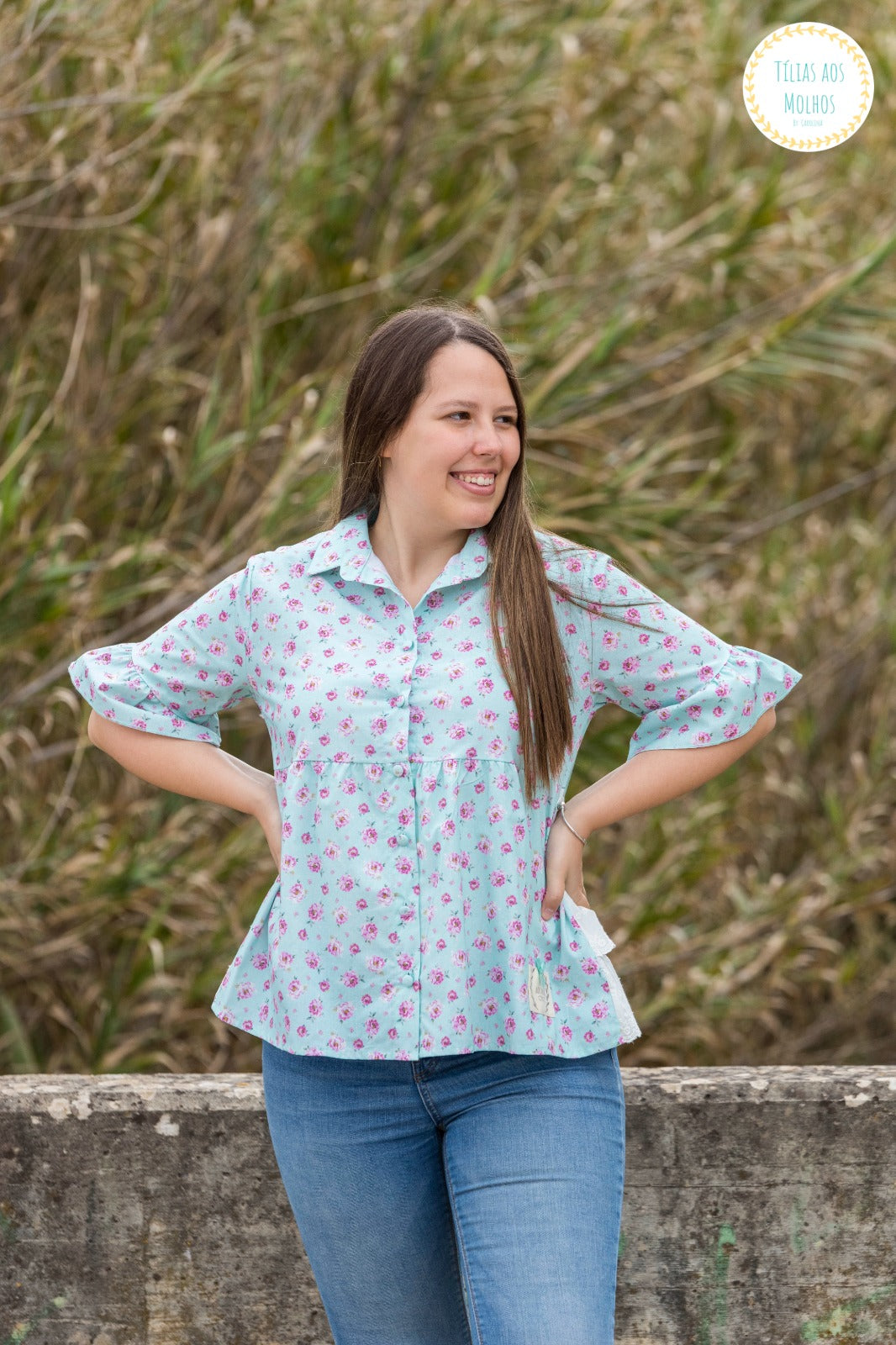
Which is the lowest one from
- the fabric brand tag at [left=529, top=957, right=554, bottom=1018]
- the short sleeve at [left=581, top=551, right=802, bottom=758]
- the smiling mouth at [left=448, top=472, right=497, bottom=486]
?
the fabric brand tag at [left=529, top=957, right=554, bottom=1018]

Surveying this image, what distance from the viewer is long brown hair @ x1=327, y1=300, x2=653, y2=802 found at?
1.59 metres

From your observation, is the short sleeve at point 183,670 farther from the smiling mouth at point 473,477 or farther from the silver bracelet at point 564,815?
the silver bracelet at point 564,815

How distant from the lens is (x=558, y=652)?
161 centimetres

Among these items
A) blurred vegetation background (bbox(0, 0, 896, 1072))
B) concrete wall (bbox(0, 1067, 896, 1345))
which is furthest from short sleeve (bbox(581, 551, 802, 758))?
blurred vegetation background (bbox(0, 0, 896, 1072))

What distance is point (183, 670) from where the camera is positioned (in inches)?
68.9

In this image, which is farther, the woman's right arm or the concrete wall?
the concrete wall

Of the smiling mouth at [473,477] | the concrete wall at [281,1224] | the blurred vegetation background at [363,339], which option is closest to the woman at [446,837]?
the smiling mouth at [473,477]

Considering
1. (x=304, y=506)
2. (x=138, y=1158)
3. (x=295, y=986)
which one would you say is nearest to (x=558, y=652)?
(x=295, y=986)

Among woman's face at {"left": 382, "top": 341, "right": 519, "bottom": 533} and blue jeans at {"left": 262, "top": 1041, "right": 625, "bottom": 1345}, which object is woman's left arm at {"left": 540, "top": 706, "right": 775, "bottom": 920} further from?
woman's face at {"left": 382, "top": 341, "right": 519, "bottom": 533}

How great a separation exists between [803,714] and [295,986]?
297 cm

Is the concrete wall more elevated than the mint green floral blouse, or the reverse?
the mint green floral blouse

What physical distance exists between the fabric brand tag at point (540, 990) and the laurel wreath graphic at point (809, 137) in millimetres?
1988

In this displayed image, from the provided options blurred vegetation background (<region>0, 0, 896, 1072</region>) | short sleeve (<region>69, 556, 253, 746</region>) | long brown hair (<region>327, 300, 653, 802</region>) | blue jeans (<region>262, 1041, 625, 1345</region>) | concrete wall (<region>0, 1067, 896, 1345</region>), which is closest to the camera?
blue jeans (<region>262, 1041, 625, 1345</region>)

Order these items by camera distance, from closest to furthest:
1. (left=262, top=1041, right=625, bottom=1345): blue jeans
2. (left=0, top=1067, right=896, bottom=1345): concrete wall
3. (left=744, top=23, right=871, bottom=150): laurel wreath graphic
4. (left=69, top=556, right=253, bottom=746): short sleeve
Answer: (left=262, top=1041, right=625, bottom=1345): blue jeans < (left=69, top=556, right=253, bottom=746): short sleeve < (left=0, top=1067, right=896, bottom=1345): concrete wall < (left=744, top=23, right=871, bottom=150): laurel wreath graphic
